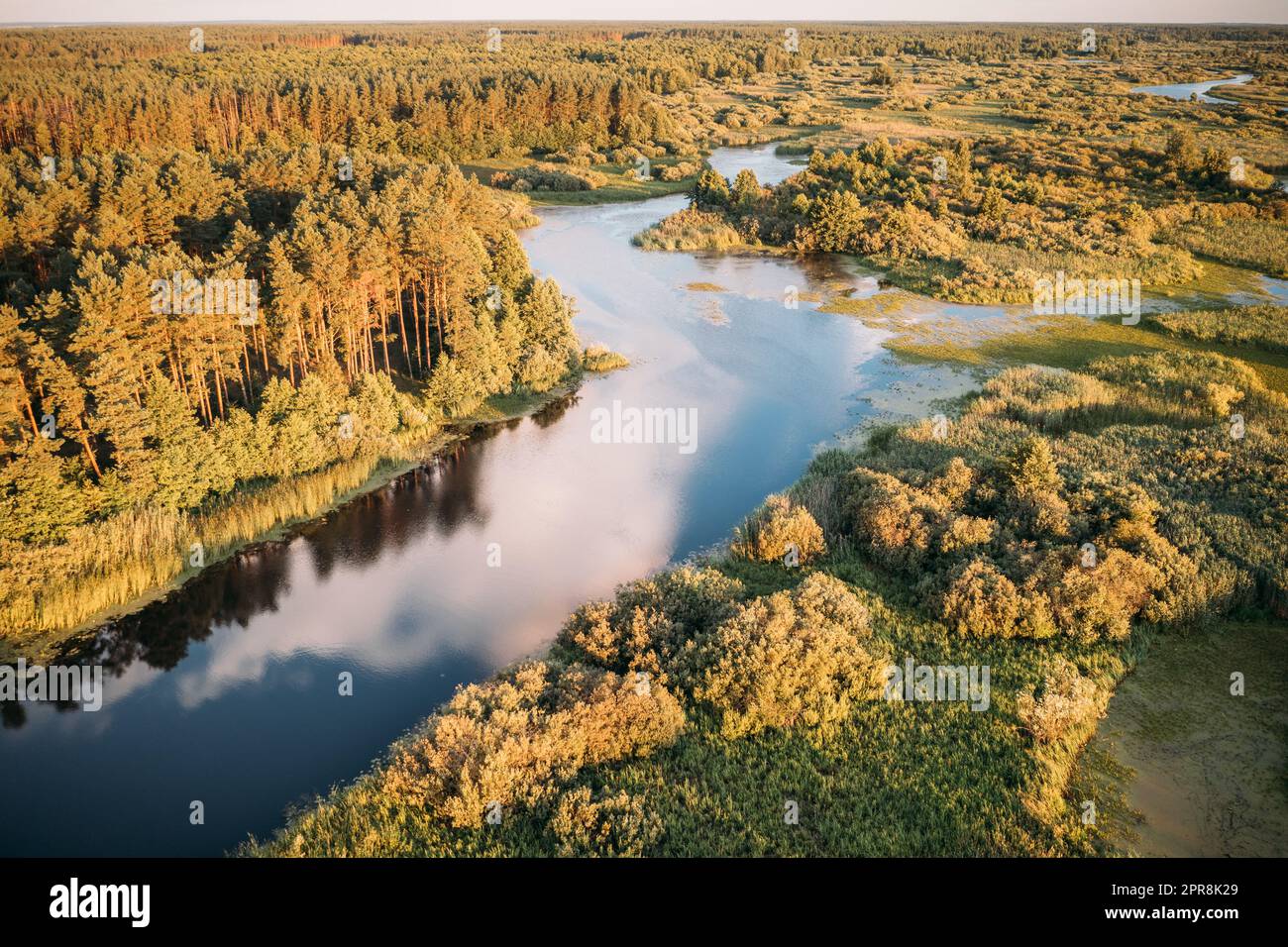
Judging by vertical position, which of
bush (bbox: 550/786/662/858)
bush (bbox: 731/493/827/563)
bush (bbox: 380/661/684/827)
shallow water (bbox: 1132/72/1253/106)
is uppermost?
shallow water (bbox: 1132/72/1253/106)

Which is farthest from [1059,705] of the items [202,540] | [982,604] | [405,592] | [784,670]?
[202,540]

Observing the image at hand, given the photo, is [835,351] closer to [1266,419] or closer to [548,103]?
[1266,419]

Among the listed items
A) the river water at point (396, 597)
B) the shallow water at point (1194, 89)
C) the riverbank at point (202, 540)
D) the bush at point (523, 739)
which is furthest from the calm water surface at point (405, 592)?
the shallow water at point (1194, 89)

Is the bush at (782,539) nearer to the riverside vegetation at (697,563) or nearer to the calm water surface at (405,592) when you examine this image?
the riverside vegetation at (697,563)

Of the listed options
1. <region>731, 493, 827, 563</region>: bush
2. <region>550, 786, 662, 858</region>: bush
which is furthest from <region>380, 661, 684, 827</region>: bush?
<region>731, 493, 827, 563</region>: bush

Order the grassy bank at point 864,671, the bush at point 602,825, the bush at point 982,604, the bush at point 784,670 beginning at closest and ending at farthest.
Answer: the bush at point 602,825 < the grassy bank at point 864,671 < the bush at point 784,670 < the bush at point 982,604

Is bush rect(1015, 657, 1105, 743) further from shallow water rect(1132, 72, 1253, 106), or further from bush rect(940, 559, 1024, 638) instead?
shallow water rect(1132, 72, 1253, 106)
